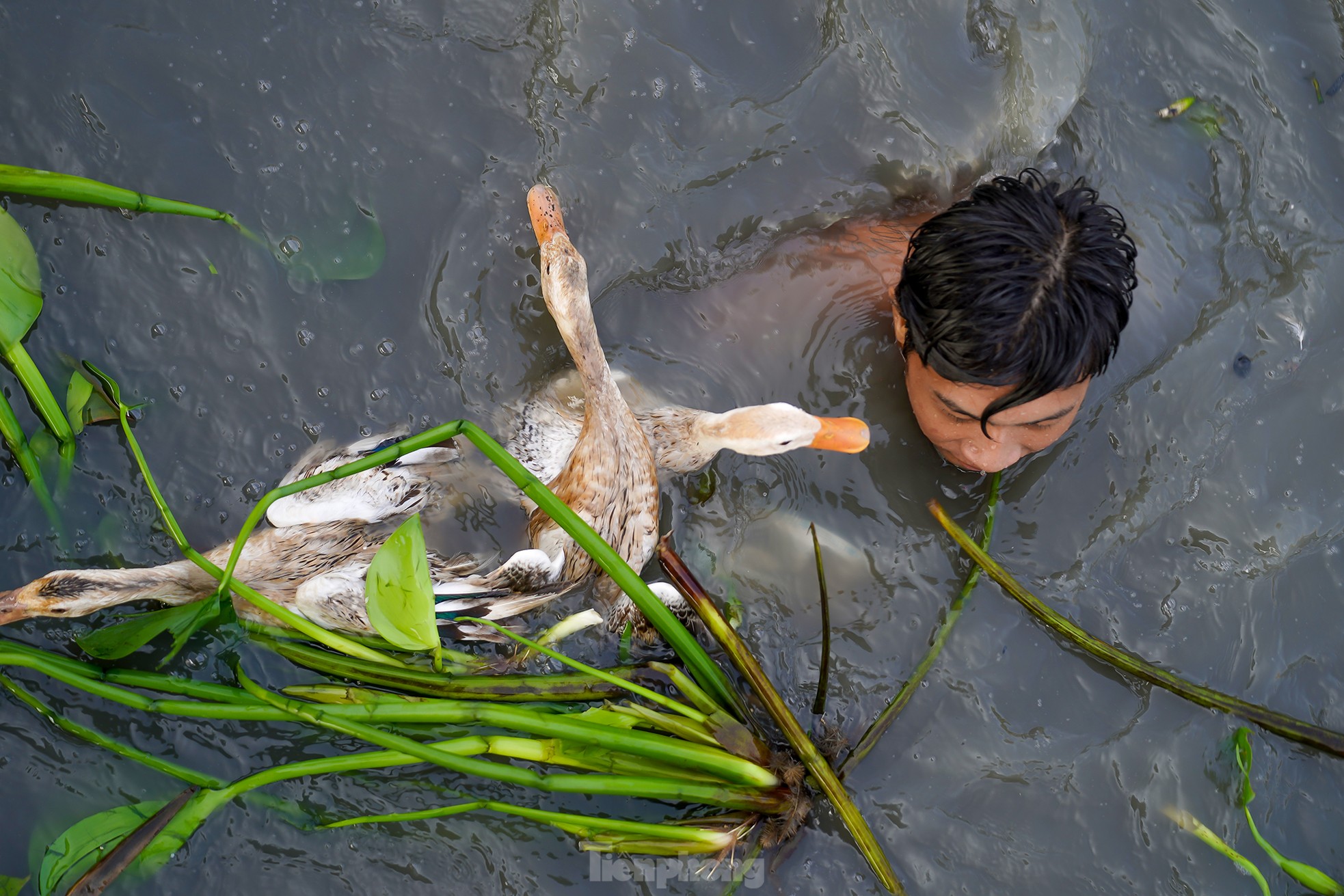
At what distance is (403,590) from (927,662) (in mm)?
1651

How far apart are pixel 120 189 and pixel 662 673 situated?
2.17 metres

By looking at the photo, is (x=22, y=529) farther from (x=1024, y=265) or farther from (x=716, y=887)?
(x=1024, y=265)

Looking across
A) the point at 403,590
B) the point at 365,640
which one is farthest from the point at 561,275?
the point at 365,640

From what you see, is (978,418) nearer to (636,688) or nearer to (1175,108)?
(636,688)

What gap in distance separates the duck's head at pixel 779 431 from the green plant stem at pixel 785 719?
0.43m

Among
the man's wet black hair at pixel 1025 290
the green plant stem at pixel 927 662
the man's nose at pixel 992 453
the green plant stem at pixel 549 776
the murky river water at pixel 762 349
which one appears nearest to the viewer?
the green plant stem at pixel 549 776

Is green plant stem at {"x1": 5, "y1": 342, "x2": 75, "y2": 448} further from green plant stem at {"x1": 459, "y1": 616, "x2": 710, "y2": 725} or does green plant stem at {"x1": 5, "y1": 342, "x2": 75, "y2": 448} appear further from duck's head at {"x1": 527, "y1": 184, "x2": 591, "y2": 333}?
duck's head at {"x1": 527, "y1": 184, "x2": 591, "y2": 333}

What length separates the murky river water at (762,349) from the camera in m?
2.70

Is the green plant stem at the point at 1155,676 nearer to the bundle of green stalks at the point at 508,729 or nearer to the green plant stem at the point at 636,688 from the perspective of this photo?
the bundle of green stalks at the point at 508,729

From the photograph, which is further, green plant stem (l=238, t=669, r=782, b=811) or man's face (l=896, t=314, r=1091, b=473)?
man's face (l=896, t=314, r=1091, b=473)

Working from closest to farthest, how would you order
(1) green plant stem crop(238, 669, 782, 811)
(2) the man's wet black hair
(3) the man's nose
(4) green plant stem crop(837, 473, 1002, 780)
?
(1) green plant stem crop(238, 669, 782, 811) → (2) the man's wet black hair → (3) the man's nose → (4) green plant stem crop(837, 473, 1002, 780)

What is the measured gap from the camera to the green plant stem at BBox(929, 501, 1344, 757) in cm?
261

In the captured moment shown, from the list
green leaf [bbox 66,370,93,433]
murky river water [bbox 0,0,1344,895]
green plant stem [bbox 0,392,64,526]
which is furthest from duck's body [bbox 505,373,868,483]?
green plant stem [bbox 0,392,64,526]

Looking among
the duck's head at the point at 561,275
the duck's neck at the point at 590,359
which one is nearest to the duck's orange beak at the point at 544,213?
the duck's head at the point at 561,275
